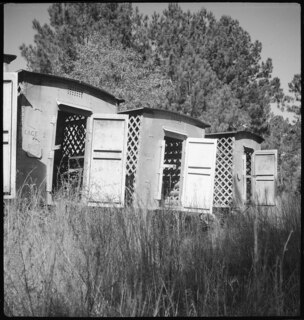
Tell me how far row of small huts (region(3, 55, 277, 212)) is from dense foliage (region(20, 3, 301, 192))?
6.78 m

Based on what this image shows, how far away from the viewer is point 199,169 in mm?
6898

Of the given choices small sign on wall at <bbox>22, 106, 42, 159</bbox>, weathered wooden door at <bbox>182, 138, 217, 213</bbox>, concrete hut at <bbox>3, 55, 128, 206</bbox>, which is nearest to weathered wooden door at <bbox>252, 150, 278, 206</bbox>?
weathered wooden door at <bbox>182, 138, 217, 213</bbox>

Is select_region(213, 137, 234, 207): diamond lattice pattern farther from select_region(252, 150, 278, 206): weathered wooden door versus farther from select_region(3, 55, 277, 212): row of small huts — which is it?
select_region(252, 150, 278, 206): weathered wooden door

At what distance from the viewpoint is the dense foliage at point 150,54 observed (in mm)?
15219

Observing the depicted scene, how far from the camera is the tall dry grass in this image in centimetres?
150

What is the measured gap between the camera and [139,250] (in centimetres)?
185

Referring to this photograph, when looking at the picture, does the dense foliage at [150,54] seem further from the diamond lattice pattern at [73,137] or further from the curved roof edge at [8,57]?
the curved roof edge at [8,57]

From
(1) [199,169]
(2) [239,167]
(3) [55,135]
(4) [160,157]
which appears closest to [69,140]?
(3) [55,135]

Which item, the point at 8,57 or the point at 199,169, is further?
the point at 199,169

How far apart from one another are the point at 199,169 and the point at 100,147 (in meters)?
2.65

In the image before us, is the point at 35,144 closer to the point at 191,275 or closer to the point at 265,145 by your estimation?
the point at 191,275

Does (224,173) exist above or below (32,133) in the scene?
below

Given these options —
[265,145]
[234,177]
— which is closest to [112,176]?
[234,177]

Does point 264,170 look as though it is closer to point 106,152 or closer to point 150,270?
point 106,152
